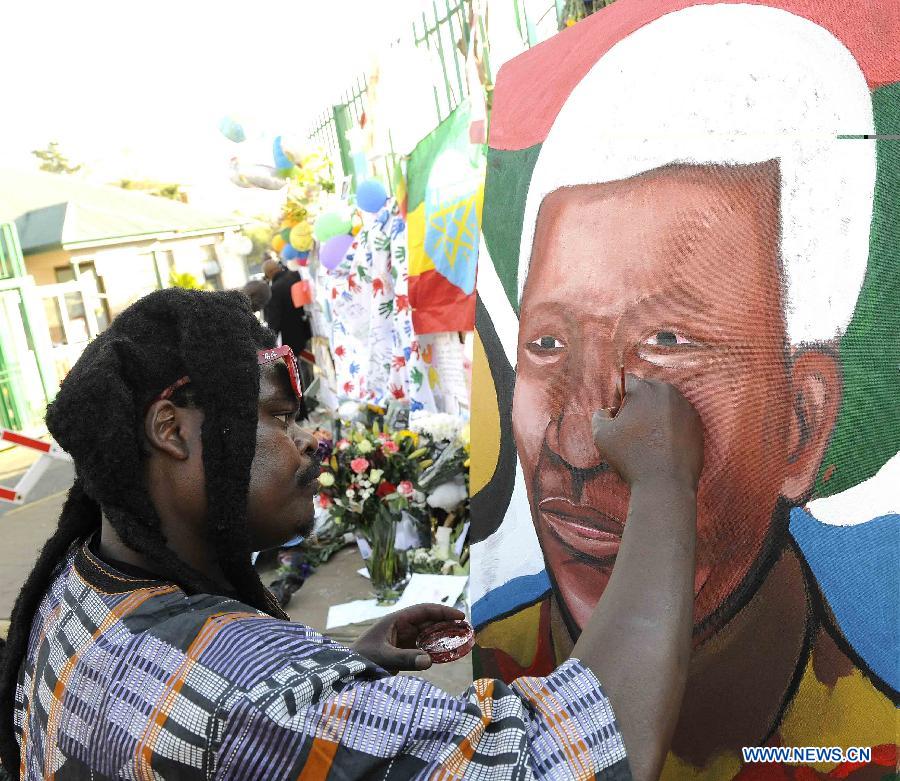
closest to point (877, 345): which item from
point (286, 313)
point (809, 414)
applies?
point (809, 414)

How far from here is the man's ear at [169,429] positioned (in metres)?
1.02

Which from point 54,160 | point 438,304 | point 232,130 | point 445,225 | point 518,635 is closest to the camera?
point 518,635

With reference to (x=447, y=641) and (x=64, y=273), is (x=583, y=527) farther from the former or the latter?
(x=64, y=273)

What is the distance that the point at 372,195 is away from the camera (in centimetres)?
510

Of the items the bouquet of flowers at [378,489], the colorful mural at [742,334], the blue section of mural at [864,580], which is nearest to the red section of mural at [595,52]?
the colorful mural at [742,334]

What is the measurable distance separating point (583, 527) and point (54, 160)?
3152 cm

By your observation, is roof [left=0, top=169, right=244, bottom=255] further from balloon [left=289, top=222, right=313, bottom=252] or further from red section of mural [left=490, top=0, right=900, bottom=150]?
red section of mural [left=490, top=0, right=900, bottom=150]

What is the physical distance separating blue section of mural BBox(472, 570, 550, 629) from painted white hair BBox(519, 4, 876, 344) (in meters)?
0.67

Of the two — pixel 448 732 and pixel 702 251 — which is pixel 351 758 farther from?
pixel 702 251

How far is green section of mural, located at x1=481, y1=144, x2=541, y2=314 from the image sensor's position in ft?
5.21

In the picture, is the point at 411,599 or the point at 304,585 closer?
the point at 411,599

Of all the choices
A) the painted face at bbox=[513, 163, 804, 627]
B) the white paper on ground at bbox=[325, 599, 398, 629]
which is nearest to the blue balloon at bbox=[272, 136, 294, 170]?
the white paper on ground at bbox=[325, 599, 398, 629]

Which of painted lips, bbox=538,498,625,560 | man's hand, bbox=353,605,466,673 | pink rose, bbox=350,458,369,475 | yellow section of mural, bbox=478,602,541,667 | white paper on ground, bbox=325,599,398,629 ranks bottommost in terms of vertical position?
white paper on ground, bbox=325,599,398,629

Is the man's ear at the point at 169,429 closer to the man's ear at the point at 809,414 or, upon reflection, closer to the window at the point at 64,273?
the man's ear at the point at 809,414
